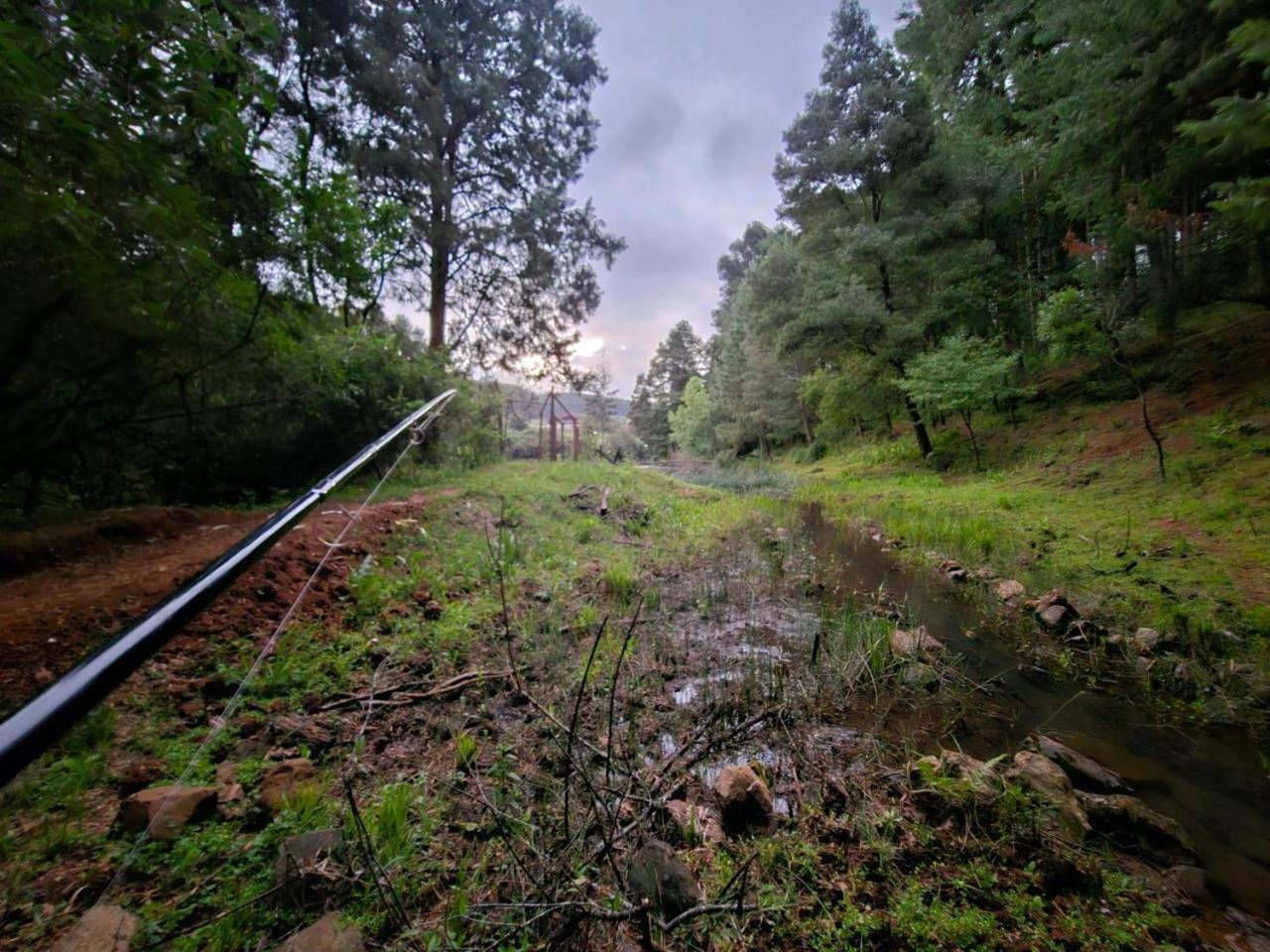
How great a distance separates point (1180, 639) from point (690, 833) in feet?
12.3

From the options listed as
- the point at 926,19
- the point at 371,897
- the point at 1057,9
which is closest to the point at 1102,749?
the point at 371,897

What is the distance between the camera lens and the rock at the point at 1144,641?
299 centimetres

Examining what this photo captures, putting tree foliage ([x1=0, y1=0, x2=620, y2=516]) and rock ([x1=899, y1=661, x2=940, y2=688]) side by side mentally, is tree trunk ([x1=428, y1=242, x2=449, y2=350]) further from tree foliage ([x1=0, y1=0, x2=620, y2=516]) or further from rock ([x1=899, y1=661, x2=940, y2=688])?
rock ([x1=899, y1=661, x2=940, y2=688])

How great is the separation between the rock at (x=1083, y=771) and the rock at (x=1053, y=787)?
0.07m

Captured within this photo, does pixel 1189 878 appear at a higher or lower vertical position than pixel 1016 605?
lower

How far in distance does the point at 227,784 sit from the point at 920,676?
3.51 m

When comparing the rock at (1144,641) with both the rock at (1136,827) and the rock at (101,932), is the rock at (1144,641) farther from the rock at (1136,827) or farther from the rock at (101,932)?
the rock at (101,932)

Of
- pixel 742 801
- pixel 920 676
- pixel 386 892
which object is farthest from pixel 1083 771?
pixel 386 892

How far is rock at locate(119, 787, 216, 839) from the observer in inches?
55.4

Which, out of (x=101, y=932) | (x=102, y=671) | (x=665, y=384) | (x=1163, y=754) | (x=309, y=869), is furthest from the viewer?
(x=665, y=384)

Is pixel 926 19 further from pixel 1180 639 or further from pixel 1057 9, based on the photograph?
pixel 1180 639

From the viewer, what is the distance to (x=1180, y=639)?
2986mm

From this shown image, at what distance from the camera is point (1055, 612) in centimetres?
346

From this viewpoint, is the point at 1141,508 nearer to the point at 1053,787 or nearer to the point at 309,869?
the point at 1053,787
